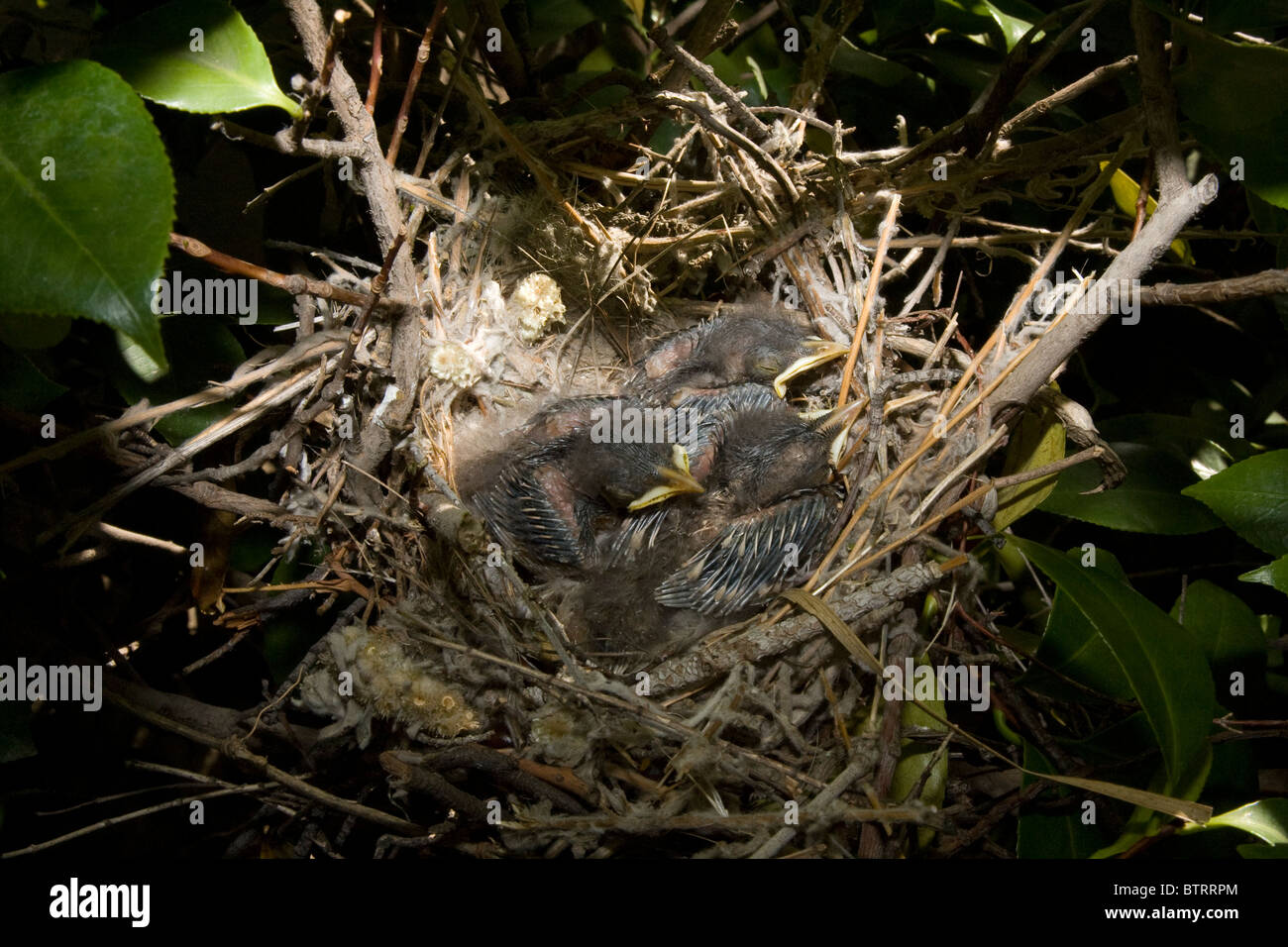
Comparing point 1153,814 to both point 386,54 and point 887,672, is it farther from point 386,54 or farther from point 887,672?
point 386,54

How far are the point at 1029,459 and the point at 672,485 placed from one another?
1.53 ft

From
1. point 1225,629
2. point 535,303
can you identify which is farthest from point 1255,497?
point 535,303

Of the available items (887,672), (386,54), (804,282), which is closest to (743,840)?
(887,672)

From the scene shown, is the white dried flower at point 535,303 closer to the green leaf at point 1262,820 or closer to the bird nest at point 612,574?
the bird nest at point 612,574

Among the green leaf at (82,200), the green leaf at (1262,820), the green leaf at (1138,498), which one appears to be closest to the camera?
the green leaf at (82,200)

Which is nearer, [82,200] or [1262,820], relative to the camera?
[82,200]

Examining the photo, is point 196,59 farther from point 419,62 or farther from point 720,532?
point 720,532

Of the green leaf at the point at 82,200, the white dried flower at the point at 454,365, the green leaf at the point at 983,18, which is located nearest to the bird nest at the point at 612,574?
the white dried flower at the point at 454,365

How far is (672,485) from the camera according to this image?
1.14 metres

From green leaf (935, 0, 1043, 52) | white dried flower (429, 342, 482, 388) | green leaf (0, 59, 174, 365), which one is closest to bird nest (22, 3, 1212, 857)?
white dried flower (429, 342, 482, 388)

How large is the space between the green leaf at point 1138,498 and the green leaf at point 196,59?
916 millimetres

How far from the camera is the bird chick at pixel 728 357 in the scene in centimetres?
123

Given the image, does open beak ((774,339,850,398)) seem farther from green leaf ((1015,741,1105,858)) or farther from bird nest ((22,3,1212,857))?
green leaf ((1015,741,1105,858))

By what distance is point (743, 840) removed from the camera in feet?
2.47
